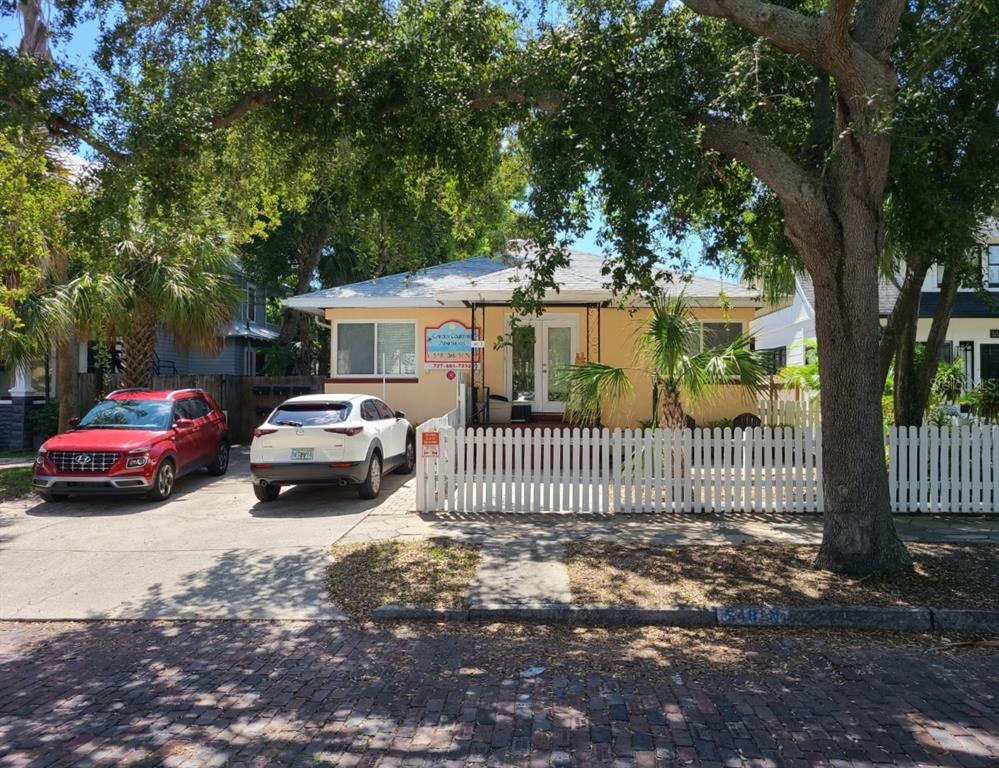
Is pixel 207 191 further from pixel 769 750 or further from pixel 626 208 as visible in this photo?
pixel 769 750

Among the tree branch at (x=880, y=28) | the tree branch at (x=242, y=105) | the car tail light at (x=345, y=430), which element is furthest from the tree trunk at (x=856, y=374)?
the car tail light at (x=345, y=430)

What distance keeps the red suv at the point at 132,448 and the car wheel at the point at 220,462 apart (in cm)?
2

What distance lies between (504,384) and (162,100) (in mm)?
9602

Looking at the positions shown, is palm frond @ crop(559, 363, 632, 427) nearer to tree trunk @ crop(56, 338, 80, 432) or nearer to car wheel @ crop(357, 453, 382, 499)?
car wheel @ crop(357, 453, 382, 499)

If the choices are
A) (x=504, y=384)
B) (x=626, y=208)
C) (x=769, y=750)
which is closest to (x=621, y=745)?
(x=769, y=750)

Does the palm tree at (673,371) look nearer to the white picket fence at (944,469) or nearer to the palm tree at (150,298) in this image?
the white picket fence at (944,469)

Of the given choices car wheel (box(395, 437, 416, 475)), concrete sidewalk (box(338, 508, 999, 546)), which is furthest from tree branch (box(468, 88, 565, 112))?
car wheel (box(395, 437, 416, 475))

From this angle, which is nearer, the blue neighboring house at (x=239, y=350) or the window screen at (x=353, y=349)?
the window screen at (x=353, y=349)

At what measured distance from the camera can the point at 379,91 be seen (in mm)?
7949

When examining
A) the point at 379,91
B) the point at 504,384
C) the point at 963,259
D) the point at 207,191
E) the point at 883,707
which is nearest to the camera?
the point at 883,707

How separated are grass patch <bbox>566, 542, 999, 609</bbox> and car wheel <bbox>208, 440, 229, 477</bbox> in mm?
7999

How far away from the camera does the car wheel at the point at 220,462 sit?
1347 centimetres

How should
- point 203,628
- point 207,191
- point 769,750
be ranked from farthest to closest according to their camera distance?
point 207,191, point 203,628, point 769,750

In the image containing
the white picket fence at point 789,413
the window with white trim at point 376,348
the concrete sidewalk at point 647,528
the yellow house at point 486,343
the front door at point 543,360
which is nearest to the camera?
the concrete sidewalk at point 647,528
